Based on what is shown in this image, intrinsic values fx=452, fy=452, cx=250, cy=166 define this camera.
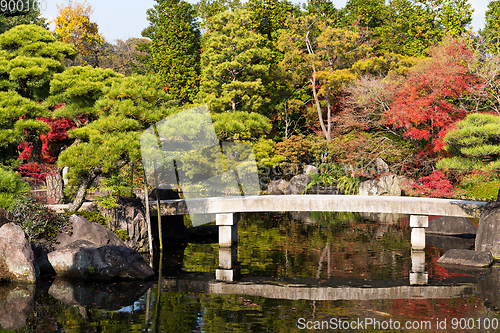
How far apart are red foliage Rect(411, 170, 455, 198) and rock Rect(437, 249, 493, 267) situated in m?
6.62

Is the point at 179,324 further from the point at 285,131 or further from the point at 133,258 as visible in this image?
the point at 285,131

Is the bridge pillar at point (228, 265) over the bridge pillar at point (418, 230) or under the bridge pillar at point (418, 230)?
under

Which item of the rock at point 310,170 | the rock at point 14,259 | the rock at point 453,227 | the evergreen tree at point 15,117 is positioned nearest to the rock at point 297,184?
the rock at point 310,170

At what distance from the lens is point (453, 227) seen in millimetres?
16203

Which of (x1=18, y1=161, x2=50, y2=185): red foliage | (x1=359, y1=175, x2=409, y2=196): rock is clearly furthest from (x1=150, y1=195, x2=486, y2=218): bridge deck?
(x1=359, y1=175, x2=409, y2=196): rock

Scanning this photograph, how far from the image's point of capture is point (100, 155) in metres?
11.6

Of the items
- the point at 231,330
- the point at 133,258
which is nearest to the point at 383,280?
the point at 231,330

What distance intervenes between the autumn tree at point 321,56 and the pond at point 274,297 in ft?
45.1

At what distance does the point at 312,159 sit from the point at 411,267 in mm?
15248

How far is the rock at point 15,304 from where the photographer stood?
24.8ft

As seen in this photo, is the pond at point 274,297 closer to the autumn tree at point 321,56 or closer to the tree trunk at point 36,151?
the tree trunk at point 36,151

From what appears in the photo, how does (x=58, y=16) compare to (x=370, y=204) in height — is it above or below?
above

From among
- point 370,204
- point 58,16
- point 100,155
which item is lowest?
point 370,204

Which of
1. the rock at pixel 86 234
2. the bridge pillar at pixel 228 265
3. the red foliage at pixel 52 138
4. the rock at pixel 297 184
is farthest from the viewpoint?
the rock at pixel 297 184
